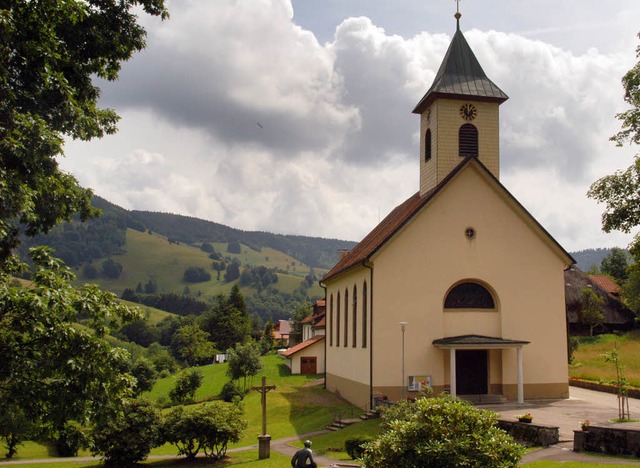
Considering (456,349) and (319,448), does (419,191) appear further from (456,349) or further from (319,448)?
(319,448)

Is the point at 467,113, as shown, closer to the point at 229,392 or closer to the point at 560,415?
the point at 560,415

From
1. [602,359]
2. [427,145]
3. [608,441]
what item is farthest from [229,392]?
[608,441]

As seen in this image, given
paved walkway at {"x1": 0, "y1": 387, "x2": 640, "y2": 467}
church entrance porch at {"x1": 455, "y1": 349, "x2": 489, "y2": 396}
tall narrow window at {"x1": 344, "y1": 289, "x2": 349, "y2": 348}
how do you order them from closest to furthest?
1. paved walkway at {"x1": 0, "y1": 387, "x2": 640, "y2": 467}
2. church entrance porch at {"x1": 455, "y1": 349, "x2": 489, "y2": 396}
3. tall narrow window at {"x1": 344, "y1": 289, "x2": 349, "y2": 348}

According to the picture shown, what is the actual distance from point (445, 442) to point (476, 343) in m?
20.5

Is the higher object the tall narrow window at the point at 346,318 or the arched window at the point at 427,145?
the arched window at the point at 427,145

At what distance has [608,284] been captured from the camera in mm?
66812

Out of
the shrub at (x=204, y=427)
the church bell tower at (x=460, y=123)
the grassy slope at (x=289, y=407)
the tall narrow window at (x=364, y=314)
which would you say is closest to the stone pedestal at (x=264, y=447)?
the shrub at (x=204, y=427)

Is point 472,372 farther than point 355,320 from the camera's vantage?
No

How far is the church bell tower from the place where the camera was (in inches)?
1422

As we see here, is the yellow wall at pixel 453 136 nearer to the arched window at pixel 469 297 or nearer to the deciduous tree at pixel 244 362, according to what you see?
the arched window at pixel 469 297

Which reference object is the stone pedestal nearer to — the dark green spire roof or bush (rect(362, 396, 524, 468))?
bush (rect(362, 396, 524, 468))

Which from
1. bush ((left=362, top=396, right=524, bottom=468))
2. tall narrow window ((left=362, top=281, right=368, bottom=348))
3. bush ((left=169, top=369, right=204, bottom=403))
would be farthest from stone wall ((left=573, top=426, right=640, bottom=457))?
bush ((left=169, top=369, right=204, bottom=403))

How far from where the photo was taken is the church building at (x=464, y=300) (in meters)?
32.0

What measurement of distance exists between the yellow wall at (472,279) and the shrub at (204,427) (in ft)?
27.2
